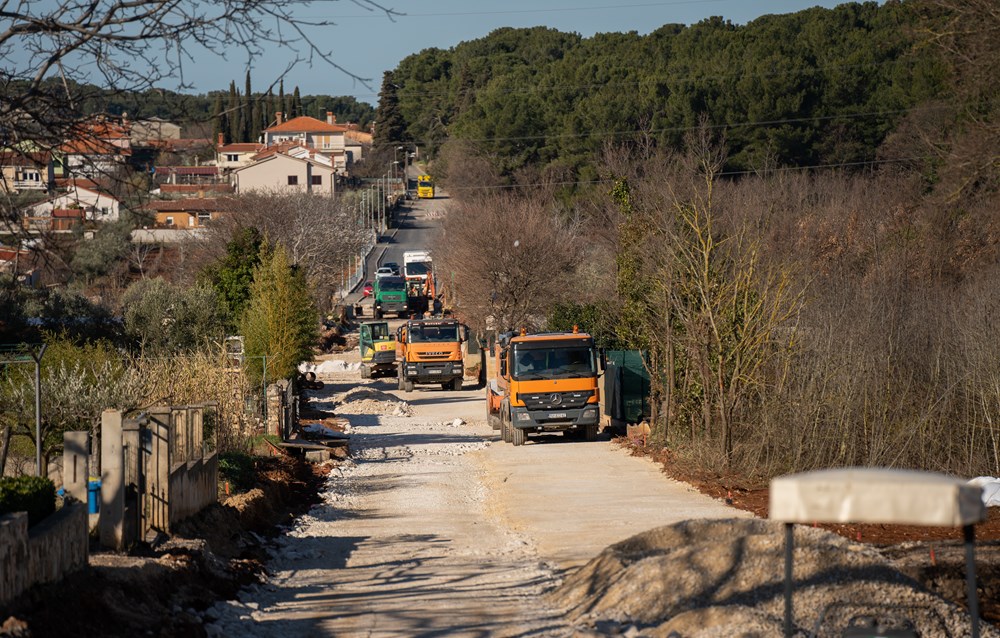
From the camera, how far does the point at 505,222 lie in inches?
2282

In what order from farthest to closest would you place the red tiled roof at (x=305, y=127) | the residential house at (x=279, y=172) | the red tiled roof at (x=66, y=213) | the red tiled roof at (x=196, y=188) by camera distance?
the red tiled roof at (x=305, y=127) → the residential house at (x=279, y=172) → the red tiled roof at (x=196, y=188) → the red tiled roof at (x=66, y=213)

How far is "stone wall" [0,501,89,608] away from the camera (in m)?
8.59

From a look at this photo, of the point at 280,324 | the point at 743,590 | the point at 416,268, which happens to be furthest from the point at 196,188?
the point at 743,590

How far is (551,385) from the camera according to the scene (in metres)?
28.9

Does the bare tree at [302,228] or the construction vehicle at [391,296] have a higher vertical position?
the bare tree at [302,228]

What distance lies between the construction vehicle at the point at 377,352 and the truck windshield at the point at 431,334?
239 inches

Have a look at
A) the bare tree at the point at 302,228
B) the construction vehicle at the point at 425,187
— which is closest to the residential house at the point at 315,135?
the construction vehicle at the point at 425,187

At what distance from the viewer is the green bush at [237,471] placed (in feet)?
62.6

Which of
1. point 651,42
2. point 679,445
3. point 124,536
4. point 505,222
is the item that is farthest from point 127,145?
point 651,42

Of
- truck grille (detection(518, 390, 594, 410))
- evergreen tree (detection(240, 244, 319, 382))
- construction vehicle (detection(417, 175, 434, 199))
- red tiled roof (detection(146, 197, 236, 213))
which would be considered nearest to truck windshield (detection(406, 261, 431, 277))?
red tiled roof (detection(146, 197, 236, 213))

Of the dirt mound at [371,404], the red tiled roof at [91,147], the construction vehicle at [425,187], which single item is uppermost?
the construction vehicle at [425,187]

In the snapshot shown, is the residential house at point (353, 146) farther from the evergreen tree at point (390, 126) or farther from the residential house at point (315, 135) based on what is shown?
the evergreen tree at point (390, 126)

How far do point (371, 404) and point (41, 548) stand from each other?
30.2 m

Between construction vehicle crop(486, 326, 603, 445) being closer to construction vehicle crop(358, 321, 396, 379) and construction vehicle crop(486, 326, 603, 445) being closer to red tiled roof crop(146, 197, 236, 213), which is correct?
construction vehicle crop(358, 321, 396, 379)
